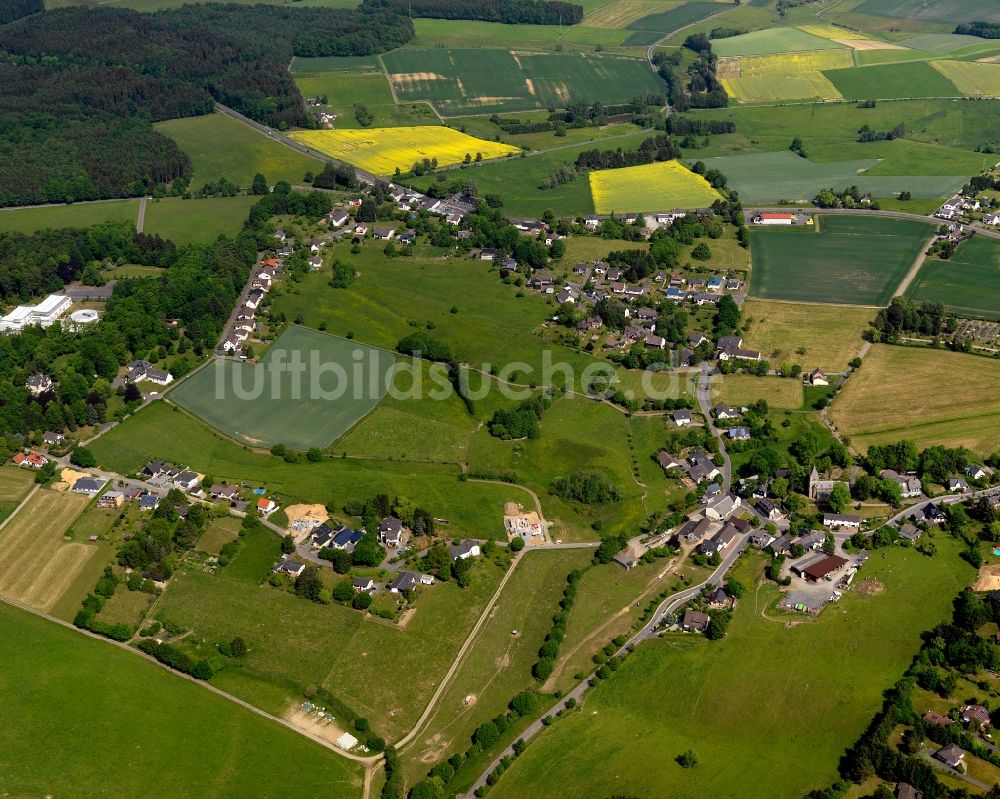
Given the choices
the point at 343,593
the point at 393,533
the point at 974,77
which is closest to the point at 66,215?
the point at 393,533

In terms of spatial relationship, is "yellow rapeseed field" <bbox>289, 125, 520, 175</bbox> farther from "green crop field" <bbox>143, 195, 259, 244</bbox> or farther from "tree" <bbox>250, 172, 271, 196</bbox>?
"green crop field" <bbox>143, 195, 259, 244</bbox>

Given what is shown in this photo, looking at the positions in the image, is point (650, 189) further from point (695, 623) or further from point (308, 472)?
point (695, 623)

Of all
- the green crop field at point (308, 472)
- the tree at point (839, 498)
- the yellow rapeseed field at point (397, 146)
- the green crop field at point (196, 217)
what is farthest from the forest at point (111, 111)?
the tree at point (839, 498)

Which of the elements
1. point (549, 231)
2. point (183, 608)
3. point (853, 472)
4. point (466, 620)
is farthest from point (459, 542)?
point (549, 231)

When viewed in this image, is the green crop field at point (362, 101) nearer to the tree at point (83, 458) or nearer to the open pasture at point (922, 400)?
the tree at point (83, 458)

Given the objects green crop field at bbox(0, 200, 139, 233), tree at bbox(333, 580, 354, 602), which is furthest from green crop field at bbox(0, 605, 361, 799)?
green crop field at bbox(0, 200, 139, 233)

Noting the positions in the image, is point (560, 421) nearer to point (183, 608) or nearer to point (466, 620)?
point (466, 620)
